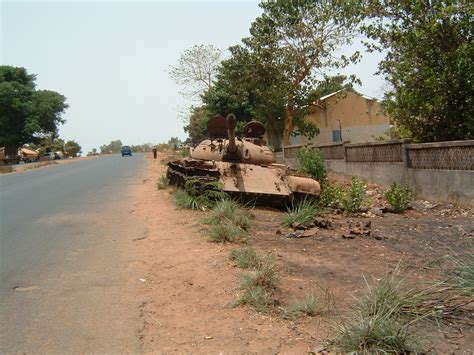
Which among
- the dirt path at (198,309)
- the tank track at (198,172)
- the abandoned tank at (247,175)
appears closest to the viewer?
the dirt path at (198,309)

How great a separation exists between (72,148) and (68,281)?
71654 millimetres

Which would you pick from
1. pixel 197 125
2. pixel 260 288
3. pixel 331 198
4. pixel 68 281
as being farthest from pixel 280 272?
pixel 197 125

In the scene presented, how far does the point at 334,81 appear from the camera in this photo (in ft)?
92.0

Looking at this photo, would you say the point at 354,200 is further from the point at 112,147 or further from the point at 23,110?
the point at 112,147

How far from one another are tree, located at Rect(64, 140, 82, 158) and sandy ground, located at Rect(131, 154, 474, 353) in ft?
213

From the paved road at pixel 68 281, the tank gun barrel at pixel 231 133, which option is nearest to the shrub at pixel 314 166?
the tank gun barrel at pixel 231 133

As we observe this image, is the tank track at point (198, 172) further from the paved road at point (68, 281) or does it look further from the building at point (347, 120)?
the building at point (347, 120)

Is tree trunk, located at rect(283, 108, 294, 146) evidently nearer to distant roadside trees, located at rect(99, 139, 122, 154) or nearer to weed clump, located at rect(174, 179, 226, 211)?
weed clump, located at rect(174, 179, 226, 211)

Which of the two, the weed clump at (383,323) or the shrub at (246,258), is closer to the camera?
the weed clump at (383,323)

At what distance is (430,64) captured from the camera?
44.5 feet

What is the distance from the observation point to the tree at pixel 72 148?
234ft

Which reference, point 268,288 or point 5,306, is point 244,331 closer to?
point 268,288

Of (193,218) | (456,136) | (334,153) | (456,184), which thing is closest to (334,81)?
(334,153)

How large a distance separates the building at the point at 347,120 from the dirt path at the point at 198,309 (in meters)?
25.5
